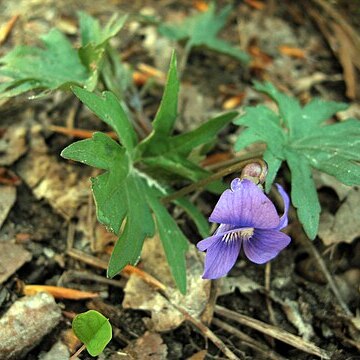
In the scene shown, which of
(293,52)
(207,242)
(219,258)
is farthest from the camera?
(293,52)

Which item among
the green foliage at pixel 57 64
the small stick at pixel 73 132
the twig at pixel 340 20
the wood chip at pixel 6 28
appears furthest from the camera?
the twig at pixel 340 20

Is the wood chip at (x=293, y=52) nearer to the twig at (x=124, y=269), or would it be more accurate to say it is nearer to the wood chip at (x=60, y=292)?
the twig at (x=124, y=269)

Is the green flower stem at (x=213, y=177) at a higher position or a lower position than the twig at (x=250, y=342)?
higher

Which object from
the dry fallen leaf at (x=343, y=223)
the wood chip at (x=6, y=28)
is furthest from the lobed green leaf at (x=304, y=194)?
the wood chip at (x=6, y=28)

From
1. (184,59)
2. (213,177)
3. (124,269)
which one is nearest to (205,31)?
(184,59)

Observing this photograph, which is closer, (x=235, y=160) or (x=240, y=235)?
(x=240, y=235)

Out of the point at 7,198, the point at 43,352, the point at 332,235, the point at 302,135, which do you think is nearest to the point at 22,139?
the point at 7,198

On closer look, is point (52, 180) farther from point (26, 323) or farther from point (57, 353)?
point (57, 353)
